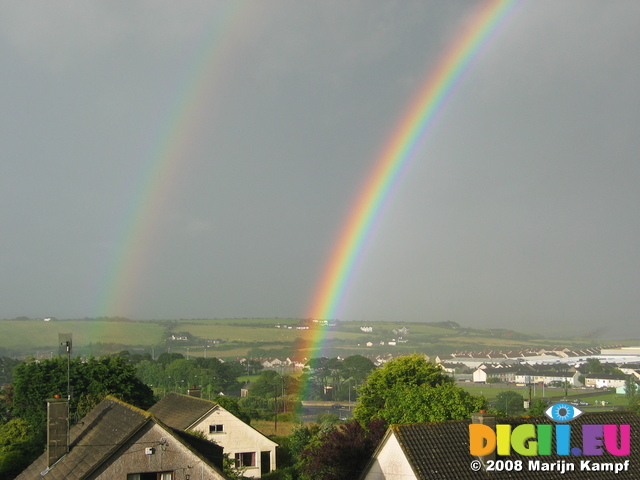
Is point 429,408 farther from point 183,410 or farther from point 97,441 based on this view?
point 97,441

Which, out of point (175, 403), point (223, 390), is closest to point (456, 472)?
point (175, 403)

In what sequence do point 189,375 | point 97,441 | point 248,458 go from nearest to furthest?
point 97,441 → point 248,458 → point 189,375

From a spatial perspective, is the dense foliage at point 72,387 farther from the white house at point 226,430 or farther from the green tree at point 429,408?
the green tree at point 429,408

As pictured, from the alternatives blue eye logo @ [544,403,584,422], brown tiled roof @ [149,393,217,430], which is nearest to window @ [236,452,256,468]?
brown tiled roof @ [149,393,217,430]

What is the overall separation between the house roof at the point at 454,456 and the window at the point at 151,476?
9.30m

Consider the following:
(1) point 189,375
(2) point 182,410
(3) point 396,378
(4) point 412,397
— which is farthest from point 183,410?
(1) point 189,375

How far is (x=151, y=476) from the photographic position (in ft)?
72.7

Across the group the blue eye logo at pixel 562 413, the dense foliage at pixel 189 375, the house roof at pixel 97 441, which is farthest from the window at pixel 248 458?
the dense foliage at pixel 189 375

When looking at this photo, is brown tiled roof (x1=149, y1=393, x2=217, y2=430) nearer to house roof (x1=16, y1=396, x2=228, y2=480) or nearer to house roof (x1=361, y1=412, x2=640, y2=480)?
house roof (x1=361, y1=412, x2=640, y2=480)

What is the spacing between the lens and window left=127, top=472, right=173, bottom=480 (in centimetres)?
2197

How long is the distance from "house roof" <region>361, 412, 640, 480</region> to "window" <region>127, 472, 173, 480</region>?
366 inches

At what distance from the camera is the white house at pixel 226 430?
45562 millimetres

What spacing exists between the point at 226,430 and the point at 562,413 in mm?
23501

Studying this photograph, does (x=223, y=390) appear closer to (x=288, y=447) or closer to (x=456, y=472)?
(x=288, y=447)
